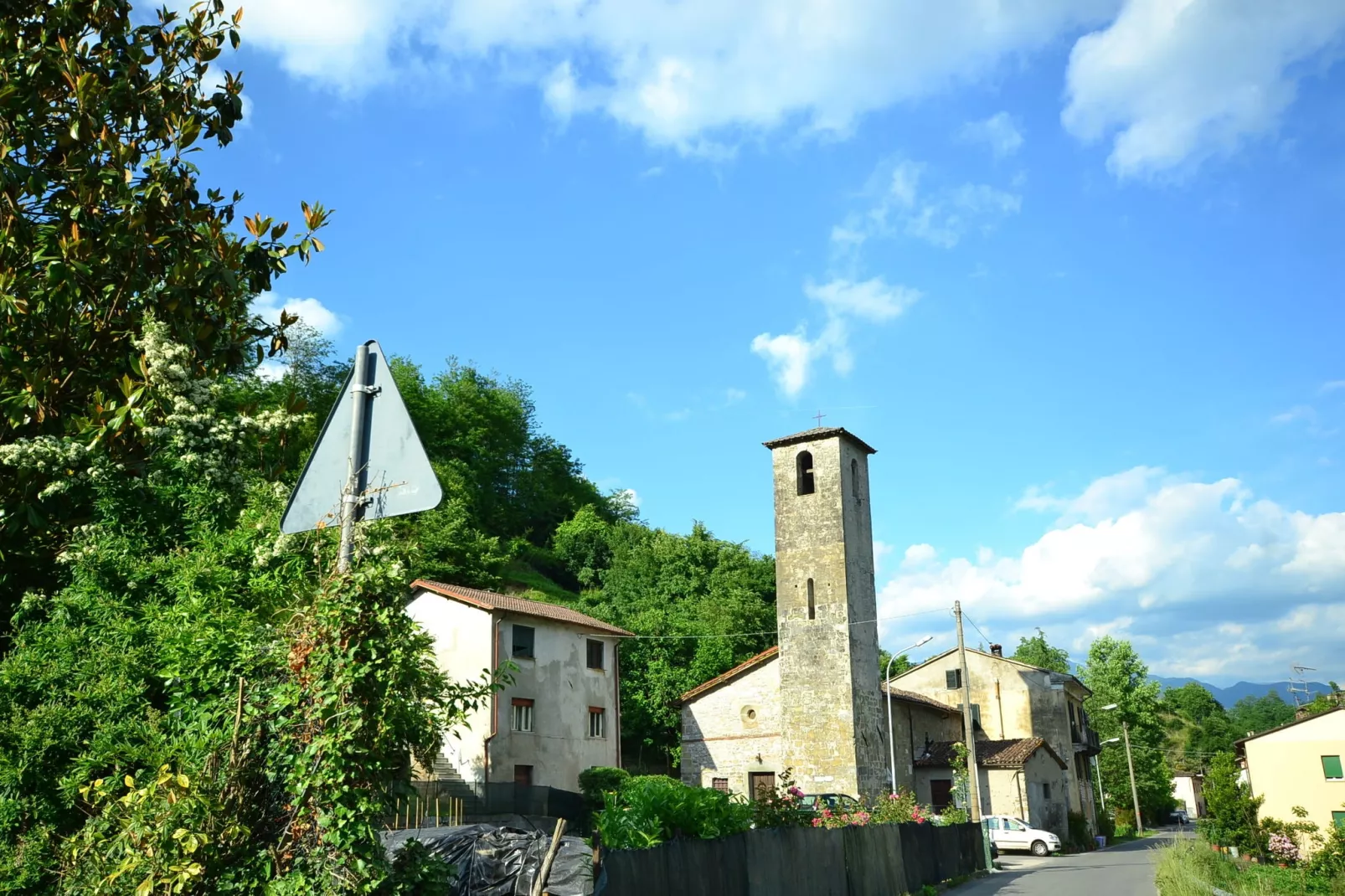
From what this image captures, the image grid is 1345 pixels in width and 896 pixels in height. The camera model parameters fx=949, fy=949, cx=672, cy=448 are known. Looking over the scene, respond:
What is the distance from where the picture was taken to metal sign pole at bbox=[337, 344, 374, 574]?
409 cm

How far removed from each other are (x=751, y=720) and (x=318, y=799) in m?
33.6

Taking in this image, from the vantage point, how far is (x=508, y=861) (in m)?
10.4

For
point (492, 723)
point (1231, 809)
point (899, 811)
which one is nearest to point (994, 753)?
point (1231, 809)

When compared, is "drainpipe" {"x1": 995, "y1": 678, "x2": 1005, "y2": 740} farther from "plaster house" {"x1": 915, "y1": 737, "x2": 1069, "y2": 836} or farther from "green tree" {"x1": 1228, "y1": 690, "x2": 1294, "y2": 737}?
"green tree" {"x1": 1228, "y1": 690, "x2": 1294, "y2": 737}

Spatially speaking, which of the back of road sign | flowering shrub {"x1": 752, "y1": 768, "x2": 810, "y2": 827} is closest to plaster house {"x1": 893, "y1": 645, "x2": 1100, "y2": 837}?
flowering shrub {"x1": 752, "y1": 768, "x2": 810, "y2": 827}

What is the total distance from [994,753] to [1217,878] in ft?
71.1

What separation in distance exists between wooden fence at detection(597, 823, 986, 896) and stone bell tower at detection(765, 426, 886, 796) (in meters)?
9.03

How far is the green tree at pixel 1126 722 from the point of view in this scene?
2411 inches

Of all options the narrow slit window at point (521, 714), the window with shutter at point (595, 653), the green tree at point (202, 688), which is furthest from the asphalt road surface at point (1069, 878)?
the green tree at point (202, 688)

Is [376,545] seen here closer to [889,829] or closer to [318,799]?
[318,799]

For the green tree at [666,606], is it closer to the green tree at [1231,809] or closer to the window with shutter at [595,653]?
the window with shutter at [595,653]

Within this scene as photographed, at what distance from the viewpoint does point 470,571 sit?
145 ft

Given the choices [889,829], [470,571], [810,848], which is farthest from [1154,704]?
[810,848]

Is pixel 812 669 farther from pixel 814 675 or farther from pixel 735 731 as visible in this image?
pixel 735 731
